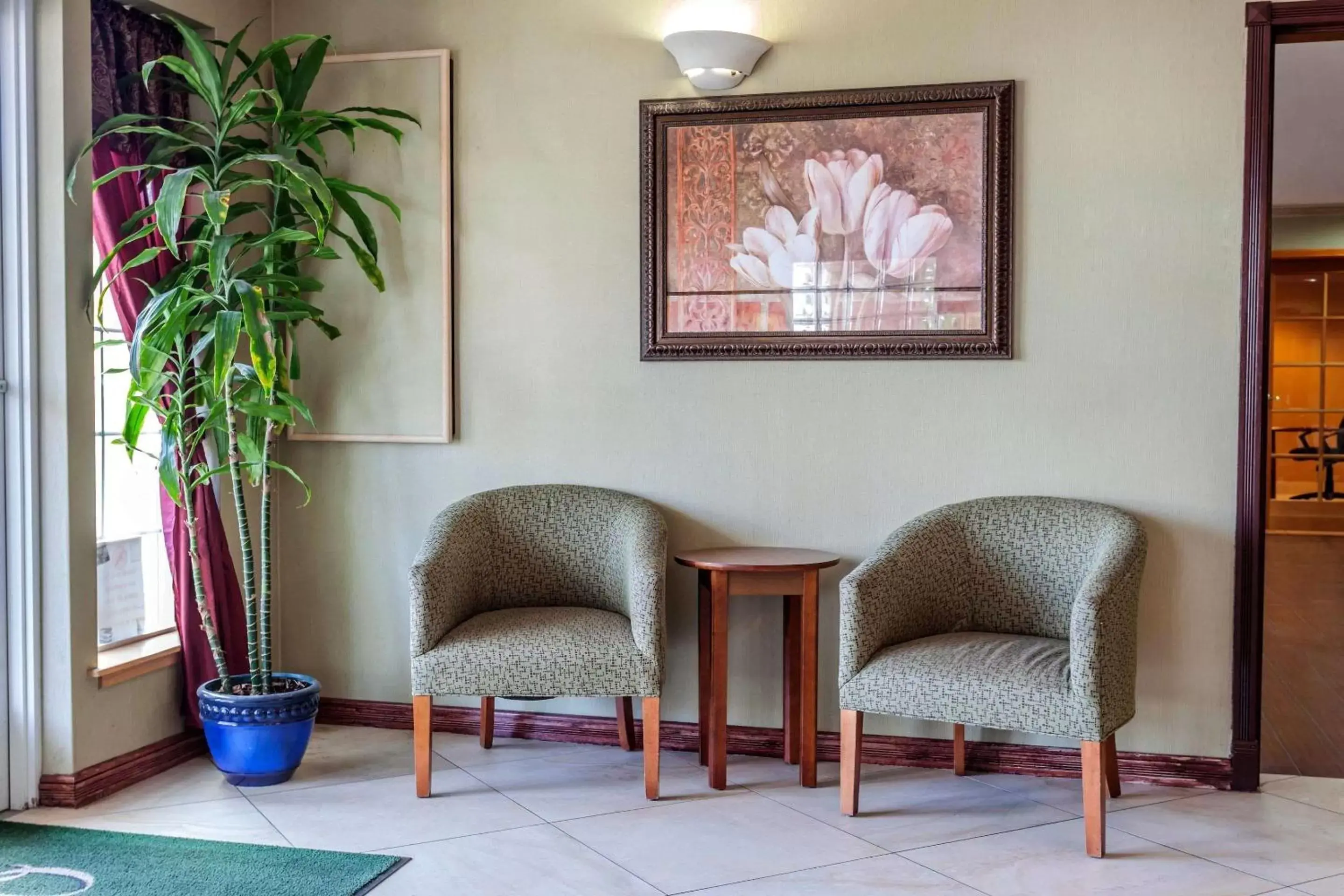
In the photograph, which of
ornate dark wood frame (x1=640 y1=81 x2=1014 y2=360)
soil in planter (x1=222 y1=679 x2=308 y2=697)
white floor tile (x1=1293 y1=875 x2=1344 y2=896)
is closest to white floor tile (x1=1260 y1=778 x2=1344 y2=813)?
white floor tile (x1=1293 y1=875 x2=1344 y2=896)

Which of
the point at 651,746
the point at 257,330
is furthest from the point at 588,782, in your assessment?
the point at 257,330

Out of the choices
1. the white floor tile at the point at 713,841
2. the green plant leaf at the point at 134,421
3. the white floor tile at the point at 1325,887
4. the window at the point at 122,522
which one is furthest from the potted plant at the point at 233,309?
the white floor tile at the point at 1325,887

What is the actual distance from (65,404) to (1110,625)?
2663 millimetres

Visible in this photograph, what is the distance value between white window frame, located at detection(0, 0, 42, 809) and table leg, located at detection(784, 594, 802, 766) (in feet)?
6.56

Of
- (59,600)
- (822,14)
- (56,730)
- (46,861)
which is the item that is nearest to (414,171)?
(822,14)

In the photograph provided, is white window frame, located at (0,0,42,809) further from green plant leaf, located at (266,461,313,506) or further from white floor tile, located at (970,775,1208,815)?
white floor tile, located at (970,775,1208,815)

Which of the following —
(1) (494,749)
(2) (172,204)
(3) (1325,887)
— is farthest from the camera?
(1) (494,749)

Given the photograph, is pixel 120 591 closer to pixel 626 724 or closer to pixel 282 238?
pixel 282 238

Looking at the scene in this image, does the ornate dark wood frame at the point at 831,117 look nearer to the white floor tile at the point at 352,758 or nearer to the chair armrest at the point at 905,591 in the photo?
the chair armrest at the point at 905,591

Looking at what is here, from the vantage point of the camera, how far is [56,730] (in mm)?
3193

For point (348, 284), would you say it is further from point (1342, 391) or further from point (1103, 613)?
point (1342, 391)

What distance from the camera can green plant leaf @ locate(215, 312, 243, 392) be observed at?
3107 millimetres

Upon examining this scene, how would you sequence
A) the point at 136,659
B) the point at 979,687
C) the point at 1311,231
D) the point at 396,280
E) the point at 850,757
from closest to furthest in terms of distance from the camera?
1. the point at 979,687
2. the point at 850,757
3. the point at 136,659
4. the point at 396,280
5. the point at 1311,231

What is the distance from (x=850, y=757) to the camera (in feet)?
10.3
